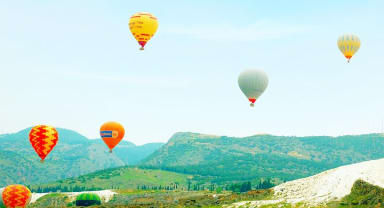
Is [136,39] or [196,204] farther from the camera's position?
[196,204]

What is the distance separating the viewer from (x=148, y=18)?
102312 mm

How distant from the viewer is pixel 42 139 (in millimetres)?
118938

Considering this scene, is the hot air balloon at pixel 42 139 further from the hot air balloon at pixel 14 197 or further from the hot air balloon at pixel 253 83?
the hot air balloon at pixel 253 83

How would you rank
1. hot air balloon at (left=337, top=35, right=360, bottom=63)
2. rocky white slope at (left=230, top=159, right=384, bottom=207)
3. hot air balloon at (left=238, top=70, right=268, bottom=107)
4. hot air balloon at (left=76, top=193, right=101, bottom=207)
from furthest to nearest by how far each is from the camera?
hot air balloon at (left=76, top=193, right=101, bottom=207) → hot air balloon at (left=337, top=35, right=360, bottom=63) → hot air balloon at (left=238, top=70, right=268, bottom=107) → rocky white slope at (left=230, top=159, right=384, bottom=207)

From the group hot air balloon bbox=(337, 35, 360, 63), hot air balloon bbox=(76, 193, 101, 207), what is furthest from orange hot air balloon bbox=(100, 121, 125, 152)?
hot air balloon bbox=(337, 35, 360, 63)

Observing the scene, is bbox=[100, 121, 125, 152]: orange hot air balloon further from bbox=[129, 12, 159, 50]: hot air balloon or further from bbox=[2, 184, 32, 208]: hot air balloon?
bbox=[2, 184, 32, 208]: hot air balloon

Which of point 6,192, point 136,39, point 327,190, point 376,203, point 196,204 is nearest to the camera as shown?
point 376,203

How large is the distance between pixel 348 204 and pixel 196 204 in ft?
123

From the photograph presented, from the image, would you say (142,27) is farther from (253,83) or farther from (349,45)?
(349,45)

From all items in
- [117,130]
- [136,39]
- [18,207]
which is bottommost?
[18,207]

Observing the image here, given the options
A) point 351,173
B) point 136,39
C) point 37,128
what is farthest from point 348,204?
point 37,128

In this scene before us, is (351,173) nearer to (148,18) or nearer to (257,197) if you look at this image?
(257,197)

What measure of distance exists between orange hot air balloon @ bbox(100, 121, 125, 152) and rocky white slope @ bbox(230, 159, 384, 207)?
37374mm

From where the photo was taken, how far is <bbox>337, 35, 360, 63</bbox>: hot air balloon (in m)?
117
